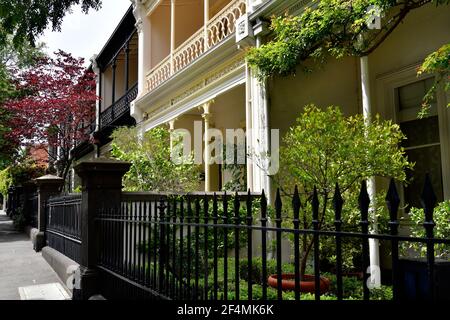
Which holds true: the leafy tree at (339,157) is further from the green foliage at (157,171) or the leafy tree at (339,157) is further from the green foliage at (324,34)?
the green foliage at (157,171)

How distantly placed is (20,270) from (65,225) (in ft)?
3.92

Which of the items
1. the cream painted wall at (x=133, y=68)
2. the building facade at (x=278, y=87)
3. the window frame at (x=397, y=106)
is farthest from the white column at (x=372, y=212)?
the cream painted wall at (x=133, y=68)

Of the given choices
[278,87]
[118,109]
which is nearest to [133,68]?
[118,109]

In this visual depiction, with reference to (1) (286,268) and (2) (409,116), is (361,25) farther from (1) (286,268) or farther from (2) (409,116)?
(1) (286,268)

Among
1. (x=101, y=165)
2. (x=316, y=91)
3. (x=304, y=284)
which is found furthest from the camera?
(x=316, y=91)

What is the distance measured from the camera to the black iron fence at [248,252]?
2051mm

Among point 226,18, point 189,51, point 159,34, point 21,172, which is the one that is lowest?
point 21,172

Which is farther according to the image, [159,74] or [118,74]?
[118,74]

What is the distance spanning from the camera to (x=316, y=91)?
9234 millimetres

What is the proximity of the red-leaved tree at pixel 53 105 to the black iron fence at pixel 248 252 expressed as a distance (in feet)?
36.1

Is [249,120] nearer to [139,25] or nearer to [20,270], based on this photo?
[20,270]

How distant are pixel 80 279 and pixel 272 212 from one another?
276 centimetres
